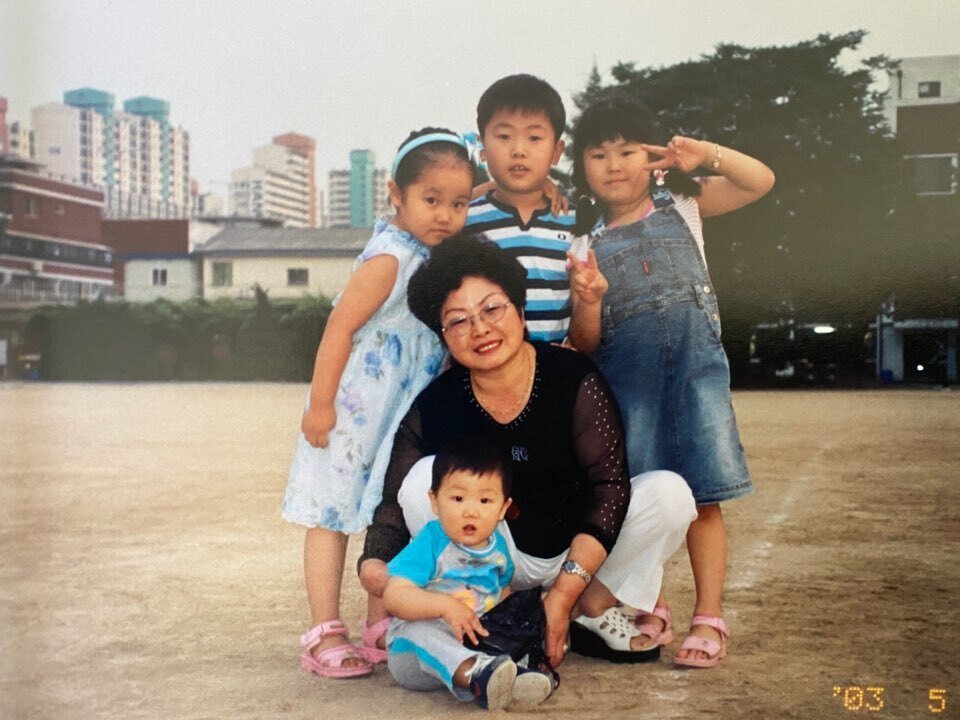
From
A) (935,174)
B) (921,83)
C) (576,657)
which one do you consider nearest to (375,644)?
(576,657)

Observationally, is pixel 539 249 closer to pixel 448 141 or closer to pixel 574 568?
pixel 448 141

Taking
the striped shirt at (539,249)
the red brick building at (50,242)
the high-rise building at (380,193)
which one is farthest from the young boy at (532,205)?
the red brick building at (50,242)

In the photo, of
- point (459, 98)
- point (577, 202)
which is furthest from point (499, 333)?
point (459, 98)

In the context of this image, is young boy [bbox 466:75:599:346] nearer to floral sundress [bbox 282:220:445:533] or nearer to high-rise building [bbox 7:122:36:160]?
floral sundress [bbox 282:220:445:533]

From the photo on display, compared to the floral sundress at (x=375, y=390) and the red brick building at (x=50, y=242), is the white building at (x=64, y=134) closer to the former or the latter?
the red brick building at (x=50, y=242)

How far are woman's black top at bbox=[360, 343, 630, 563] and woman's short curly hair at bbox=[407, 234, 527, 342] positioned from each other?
5.1 inches

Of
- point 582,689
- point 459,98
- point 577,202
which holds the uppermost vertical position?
point 459,98

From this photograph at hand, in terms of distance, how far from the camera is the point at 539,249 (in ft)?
9.10

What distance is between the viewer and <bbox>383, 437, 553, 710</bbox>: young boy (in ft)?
8.40

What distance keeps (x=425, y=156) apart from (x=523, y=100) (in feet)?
0.78

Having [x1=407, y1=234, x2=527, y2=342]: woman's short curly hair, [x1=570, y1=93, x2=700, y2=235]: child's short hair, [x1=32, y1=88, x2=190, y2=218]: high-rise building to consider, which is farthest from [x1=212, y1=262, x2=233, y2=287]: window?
[x1=570, y1=93, x2=700, y2=235]: child's short hair

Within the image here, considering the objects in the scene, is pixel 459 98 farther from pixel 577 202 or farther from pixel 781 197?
pixel 781 197

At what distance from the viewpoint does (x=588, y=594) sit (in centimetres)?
282

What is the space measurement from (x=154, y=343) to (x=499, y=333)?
1.16 meters
